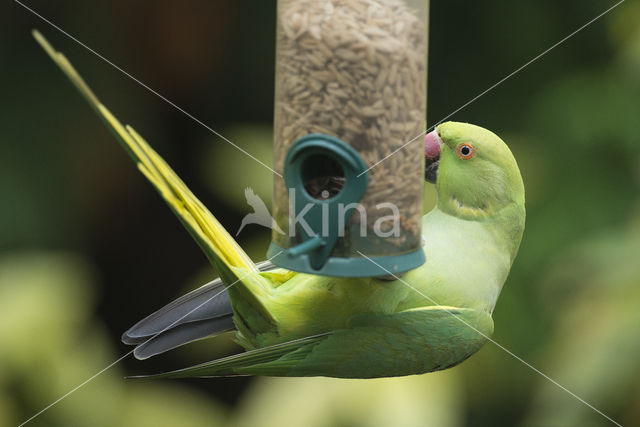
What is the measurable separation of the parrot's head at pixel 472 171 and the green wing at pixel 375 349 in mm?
320

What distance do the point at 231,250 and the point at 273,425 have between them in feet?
5.90

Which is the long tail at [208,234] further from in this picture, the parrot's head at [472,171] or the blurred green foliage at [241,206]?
the blurred green foliage at [241,206]

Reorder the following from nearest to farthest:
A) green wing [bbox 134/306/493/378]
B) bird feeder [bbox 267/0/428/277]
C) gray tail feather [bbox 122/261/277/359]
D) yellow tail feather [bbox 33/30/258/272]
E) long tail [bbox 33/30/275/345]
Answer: yellow tail feather [bbox 33/30/258/272] → long tail [bbox 33/30/275/345] → bird feeder [bbox 267/0/428/277] → green wing [bbox 134/306/493/378] → gray tail feather [bbox 122/261/277/359]

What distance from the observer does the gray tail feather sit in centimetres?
183

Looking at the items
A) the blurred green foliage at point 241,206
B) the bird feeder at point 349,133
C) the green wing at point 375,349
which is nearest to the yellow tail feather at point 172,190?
the bird feeder at point 349,133

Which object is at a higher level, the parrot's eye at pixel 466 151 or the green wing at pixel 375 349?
Result: the parrot's eye at pixel 466 151

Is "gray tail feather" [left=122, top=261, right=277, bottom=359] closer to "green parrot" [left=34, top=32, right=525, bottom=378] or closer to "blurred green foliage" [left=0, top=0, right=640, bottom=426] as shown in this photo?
"green parrot" [left=34, top=32, right=525, bottom=378]

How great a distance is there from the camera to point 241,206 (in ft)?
13.0

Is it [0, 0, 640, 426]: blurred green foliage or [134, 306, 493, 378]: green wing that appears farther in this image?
[0, 0, 640, 426]: blurred green foliage

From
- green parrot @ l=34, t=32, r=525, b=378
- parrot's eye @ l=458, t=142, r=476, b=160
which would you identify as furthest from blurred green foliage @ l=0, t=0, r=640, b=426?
parrot's eye @ l=458, t=142, r=476, b=160

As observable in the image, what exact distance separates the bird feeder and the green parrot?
135 millimetres

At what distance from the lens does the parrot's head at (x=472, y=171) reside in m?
1.88

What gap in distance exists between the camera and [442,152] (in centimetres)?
194

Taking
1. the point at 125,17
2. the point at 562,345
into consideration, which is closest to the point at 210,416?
the point at 562,345
